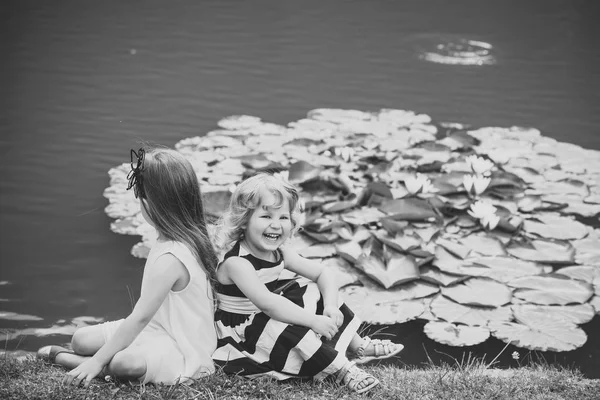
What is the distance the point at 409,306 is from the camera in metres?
3.26

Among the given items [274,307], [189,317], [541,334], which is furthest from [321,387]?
[541,334]

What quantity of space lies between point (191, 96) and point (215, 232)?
14.6 feet

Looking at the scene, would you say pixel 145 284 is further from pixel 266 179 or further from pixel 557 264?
pixel 557 264

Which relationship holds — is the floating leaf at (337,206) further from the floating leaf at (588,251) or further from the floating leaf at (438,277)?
the floating leaf at (588,251)

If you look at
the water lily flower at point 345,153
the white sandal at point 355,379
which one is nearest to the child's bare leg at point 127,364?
the white sandal at point 355,379

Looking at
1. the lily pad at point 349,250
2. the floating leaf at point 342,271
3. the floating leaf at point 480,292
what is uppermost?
the lily pad at point 349,250

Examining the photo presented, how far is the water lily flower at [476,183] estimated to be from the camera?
13.5 feet

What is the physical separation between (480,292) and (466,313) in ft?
0.59

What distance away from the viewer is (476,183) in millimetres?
4117

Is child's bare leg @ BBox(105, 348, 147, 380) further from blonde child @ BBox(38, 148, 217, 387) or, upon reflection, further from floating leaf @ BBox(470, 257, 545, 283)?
floating leaf @ BBox(470, 257, 545, 283)

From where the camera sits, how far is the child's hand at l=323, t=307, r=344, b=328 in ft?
7.59

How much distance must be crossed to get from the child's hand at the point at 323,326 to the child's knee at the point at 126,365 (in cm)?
58

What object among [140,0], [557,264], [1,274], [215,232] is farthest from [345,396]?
[140,0]

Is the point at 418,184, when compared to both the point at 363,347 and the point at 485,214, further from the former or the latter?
the point at 363,347
